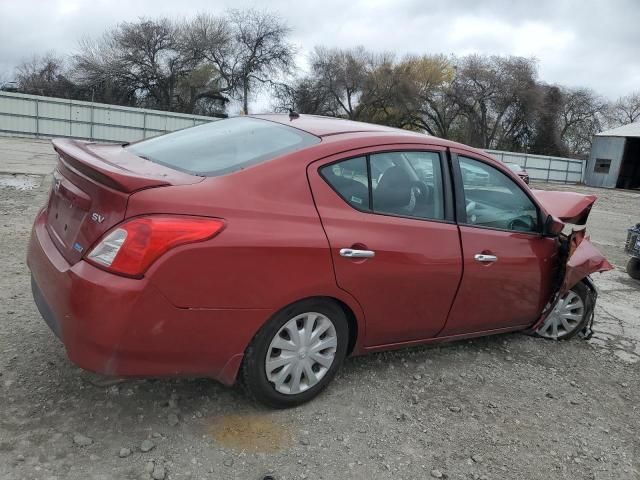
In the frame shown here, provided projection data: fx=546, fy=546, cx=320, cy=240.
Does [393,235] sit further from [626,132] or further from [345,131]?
[626,132]

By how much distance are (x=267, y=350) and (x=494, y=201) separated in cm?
190

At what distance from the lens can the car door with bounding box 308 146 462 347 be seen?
2.82m

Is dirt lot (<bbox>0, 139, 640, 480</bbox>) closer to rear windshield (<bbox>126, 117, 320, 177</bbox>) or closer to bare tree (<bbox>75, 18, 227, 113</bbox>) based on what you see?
rear windshield (<bbox>126, 117, 320, 177</bbox>)

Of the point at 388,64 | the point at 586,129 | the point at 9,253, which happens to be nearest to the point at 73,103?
the point at 9,253

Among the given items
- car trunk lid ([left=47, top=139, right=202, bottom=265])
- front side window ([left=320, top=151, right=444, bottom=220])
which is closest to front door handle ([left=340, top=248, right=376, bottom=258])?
front side window ([left=320, top=151, right=444, bottom=220])

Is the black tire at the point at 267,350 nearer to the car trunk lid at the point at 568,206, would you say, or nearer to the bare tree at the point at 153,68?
the car trunk lid at the point at 568,206

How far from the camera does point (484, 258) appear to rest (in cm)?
343

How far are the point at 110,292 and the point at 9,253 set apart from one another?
11.7 feet

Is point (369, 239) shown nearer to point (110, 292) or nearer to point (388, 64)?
point (110, 292)

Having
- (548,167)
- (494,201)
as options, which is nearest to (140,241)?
(494,201)

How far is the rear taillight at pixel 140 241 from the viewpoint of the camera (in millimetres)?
2285

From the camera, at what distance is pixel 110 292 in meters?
2.26

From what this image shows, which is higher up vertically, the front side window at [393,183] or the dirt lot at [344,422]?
the front side window at [393,183]

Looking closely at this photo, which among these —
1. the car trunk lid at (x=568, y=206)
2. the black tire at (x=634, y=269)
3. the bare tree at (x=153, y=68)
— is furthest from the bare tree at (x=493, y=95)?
the car trunk lid at (x=568, y=206)
